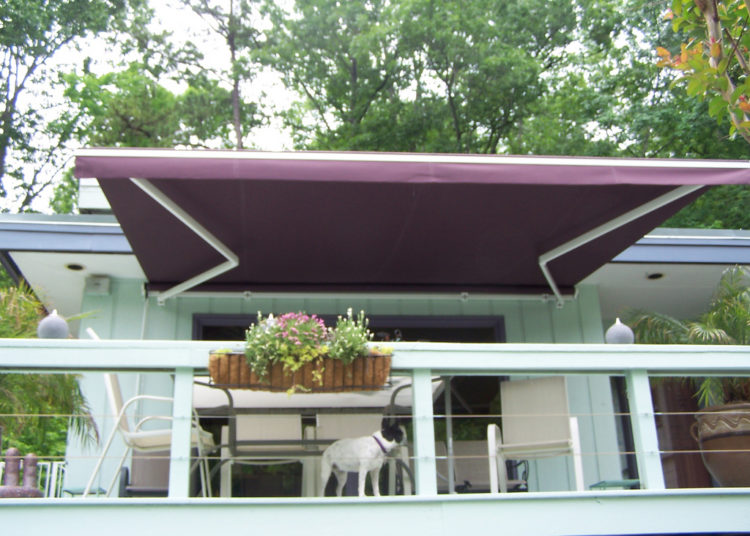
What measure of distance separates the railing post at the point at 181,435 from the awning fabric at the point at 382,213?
1144 mm

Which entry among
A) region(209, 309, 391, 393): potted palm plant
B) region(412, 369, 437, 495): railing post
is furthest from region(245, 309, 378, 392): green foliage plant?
region(412, 369, 437, 495): railing post

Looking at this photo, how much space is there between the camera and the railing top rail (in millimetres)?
3729

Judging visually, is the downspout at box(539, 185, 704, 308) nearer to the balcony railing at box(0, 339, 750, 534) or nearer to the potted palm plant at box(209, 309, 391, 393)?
the balcony railing at box(0, 339, 750, 534)

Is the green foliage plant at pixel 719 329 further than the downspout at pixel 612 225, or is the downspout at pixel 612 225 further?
the green foliage plant at pixel 719 329

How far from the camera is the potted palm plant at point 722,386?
4.77 m

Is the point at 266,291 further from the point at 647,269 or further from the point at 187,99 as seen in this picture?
the point at 187,99

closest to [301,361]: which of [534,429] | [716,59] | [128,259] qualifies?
[534,429]

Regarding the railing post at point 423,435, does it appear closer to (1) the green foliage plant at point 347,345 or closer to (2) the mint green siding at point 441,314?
(1) the green foliage plant at point 347,345

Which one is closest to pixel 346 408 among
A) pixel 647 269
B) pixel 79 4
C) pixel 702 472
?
pixel 647 269

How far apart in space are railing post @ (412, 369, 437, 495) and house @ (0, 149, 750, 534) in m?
0.01

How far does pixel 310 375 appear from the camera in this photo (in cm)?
377

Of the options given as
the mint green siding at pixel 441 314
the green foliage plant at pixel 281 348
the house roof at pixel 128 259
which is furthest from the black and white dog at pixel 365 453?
the house roof at pixel 128 259

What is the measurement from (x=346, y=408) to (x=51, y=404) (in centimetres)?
185

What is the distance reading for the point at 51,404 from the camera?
5000mm
